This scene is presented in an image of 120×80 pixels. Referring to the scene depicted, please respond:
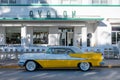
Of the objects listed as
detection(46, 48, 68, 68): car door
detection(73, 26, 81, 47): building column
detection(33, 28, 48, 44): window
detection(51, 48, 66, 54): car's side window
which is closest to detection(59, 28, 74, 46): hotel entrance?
detection(73, 26, 81, 47): building column

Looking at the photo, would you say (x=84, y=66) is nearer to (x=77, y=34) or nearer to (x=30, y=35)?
(x=77, y=34)

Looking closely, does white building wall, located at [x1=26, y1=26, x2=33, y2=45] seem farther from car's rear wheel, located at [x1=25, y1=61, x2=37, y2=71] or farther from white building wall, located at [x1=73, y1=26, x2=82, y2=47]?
car's rear wheel, located at [x1=25, y1=61, x2=37, y2=71]

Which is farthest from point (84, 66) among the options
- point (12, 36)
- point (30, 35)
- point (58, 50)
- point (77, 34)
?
point (12, 36)

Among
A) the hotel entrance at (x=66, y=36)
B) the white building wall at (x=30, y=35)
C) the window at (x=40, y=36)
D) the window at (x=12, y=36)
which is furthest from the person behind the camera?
the hotel entrance at (x=66, y=36)

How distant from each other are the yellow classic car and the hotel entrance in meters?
13.8

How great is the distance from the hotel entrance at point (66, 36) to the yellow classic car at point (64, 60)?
1382 cm

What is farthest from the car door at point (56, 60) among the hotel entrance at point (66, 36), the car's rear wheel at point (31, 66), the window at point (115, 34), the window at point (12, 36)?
the window at point (115, 34)

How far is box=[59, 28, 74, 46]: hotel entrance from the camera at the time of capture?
29.3 meters

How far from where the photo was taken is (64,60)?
15.3m

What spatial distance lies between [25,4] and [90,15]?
282 inches

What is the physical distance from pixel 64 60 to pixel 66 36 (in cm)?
1424

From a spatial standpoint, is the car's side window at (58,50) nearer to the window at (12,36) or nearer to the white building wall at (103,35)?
the white building wall at (103,35)

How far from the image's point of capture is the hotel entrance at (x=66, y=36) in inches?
1155

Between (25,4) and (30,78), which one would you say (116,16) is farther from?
(30,78)
